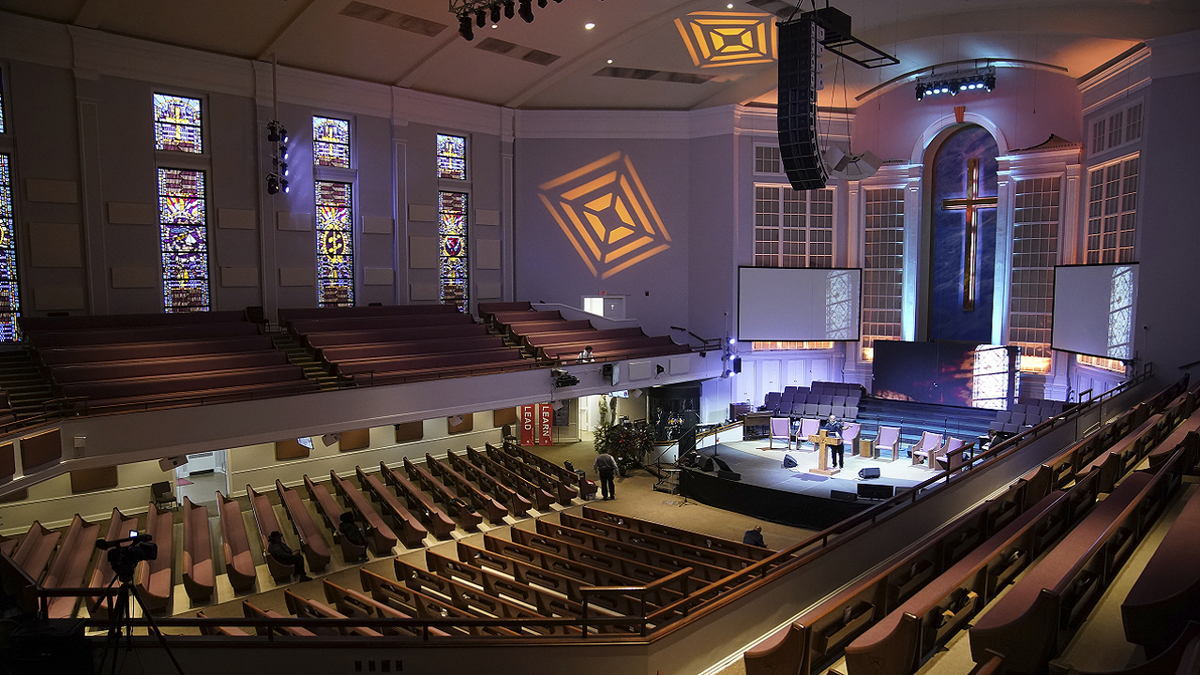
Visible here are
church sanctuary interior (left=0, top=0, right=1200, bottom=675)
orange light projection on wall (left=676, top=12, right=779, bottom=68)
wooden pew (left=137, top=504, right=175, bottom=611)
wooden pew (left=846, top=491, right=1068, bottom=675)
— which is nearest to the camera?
wooden pew (left=846, top=491, right=1068, bottom=675)

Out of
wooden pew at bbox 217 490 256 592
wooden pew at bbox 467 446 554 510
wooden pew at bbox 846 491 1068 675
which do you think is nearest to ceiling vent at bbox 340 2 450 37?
wooden pew at bbox 467 446 554 510

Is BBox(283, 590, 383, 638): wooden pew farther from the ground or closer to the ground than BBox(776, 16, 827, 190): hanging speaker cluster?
closer to the ground

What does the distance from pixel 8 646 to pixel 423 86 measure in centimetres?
1405

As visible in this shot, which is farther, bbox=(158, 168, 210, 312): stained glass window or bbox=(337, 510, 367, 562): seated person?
bbox=(158, 168, 210, 312): stained glass window

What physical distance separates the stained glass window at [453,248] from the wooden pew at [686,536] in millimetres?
8358

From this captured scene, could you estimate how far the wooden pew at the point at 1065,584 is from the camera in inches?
140

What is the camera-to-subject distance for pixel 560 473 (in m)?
14.4

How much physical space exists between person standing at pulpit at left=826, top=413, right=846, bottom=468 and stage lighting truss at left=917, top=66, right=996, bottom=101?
770cm

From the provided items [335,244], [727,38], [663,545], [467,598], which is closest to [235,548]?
[467,598]

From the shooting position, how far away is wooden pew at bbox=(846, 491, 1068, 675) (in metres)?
3.85

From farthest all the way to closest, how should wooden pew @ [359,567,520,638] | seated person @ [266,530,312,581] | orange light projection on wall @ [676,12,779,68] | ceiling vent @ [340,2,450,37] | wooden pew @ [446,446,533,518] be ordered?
orange light projection on wall @ [676,12,779,68] → ceiling vent @ [340,2,450,37] → wooden pew @ [446,446,533,518] → seated person @ [266,530,312,581] → wooden pew @ [359,567,520,638]

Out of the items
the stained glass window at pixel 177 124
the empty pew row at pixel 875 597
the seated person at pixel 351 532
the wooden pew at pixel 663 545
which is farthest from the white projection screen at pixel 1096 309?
the stained glass window at pixel 177 124

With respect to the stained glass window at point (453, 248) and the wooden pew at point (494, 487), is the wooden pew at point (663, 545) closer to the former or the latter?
the wooden pew at point (494, 487)

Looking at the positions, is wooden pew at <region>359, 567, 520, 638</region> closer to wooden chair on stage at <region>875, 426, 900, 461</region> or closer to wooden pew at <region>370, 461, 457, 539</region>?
wooden pew at <region>370, 461, 457, 539</region>
